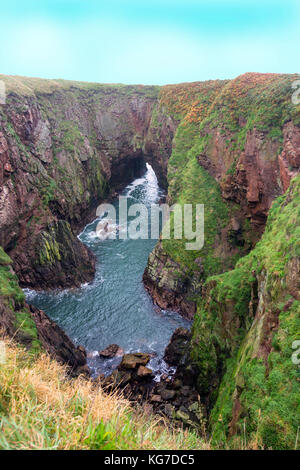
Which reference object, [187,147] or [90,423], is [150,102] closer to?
[187,147]

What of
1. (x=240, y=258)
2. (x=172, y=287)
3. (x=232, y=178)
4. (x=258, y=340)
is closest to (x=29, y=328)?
(x=258, y=340)

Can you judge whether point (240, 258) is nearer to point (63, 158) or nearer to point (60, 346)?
point (60, 346)

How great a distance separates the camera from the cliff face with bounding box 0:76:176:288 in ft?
112

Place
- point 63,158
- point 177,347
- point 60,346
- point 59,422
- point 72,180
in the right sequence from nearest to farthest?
point 59,422
point 60,346
point 177,347
point 72,180
point 63,158

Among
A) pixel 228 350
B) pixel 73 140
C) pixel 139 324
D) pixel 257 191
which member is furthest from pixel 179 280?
pixel 73 140

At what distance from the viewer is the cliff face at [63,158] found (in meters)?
34.2

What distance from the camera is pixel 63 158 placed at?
4594 centimetres

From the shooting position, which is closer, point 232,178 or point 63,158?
point 232,178

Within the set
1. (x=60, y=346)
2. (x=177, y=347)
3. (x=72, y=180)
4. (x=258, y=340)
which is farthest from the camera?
(x=72, y=180)

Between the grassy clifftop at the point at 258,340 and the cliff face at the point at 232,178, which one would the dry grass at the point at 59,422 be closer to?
the grassy clifftop at the point at 258,340

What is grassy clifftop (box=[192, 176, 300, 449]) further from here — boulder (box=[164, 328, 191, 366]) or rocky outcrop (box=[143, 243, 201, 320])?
rocky outcrop (box=[143, 243, 201, 320])

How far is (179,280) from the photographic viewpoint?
3170 centimetres

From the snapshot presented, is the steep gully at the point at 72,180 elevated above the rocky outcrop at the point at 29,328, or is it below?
above

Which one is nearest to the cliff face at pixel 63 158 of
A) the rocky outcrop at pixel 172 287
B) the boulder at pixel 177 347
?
the rocky outcrop at pixel 172 287
